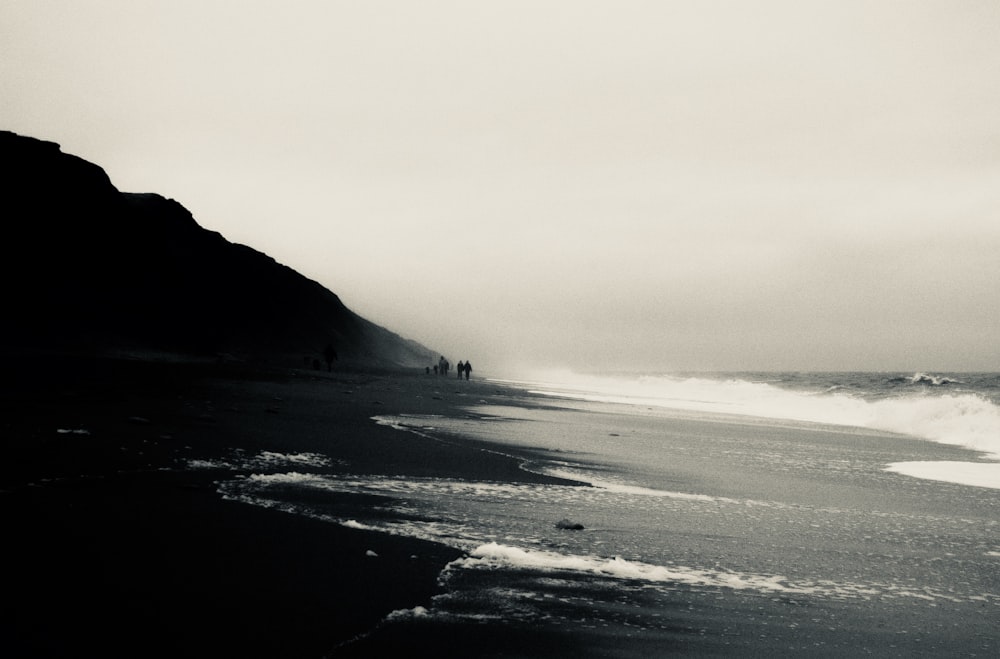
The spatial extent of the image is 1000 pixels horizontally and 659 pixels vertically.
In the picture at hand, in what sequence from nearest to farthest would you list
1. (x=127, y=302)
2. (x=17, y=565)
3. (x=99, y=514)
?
(x=17, y=565) < (x=99, y=514) < (x=127, y=302)

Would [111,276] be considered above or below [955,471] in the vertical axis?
above

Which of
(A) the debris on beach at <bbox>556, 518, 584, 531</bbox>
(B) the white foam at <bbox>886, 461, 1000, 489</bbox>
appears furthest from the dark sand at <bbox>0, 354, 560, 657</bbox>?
(B) the white foam at <bbox>886, 461, 1000, 489</bbox>

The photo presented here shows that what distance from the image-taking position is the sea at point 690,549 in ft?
21.6

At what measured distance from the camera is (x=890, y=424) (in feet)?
139

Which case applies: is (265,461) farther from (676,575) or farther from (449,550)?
(676,575)

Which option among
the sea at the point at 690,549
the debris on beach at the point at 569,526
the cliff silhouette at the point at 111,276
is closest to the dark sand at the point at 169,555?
the sea at the point at 690,549

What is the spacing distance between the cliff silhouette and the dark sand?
43956 mm

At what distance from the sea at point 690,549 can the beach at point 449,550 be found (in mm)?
39

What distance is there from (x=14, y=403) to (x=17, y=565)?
12112 mm

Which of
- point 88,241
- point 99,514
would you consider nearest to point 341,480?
point 99,514

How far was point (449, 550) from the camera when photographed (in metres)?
8.77

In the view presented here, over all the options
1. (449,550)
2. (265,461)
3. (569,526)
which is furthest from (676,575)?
(265,461)

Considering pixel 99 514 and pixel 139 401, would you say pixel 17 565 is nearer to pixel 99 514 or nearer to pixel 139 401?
pixel 99 514

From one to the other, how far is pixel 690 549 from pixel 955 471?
14208 millimetres
